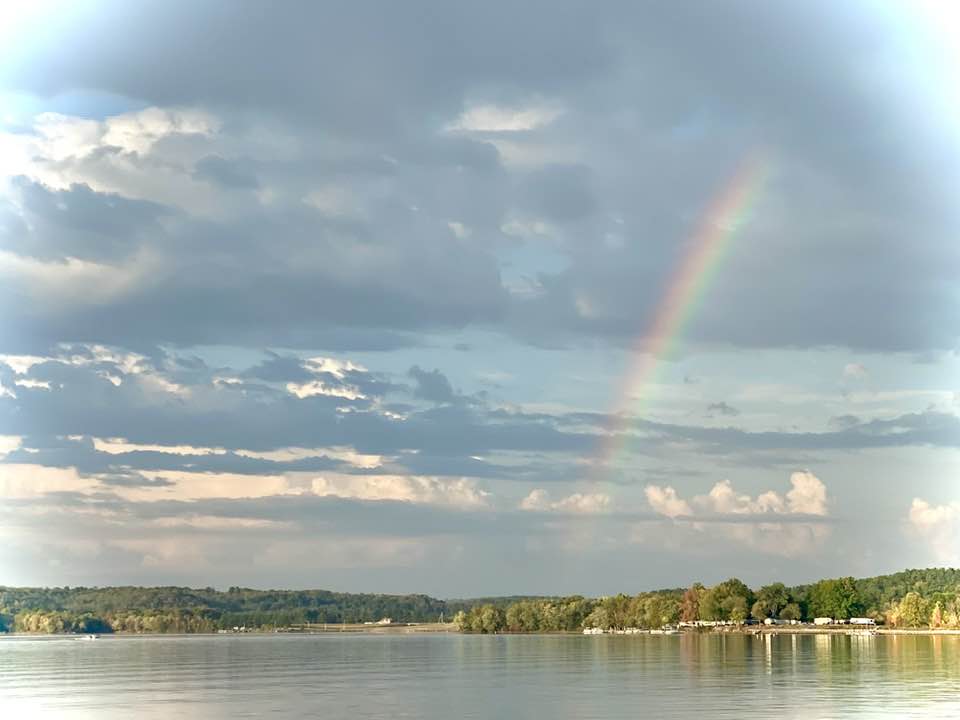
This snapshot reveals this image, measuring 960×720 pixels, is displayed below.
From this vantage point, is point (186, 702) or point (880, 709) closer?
point (880, 709)

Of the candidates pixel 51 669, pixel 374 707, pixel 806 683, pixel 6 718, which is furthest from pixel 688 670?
pixel 51 669

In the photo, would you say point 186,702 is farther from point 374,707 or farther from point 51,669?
point 51,669

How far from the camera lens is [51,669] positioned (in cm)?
19600

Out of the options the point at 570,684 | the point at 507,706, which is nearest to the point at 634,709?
the point at 507,706

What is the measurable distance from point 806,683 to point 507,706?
125 ft

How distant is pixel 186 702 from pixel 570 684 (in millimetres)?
38703

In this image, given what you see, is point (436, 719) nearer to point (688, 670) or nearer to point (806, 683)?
point (806, 683)

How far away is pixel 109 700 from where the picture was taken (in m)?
121

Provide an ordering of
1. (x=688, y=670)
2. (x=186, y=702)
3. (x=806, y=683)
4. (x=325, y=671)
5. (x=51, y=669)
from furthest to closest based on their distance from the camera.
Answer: (x=51, y=669)
(x=325, y=671)
(x=688, y=670)
(x=806, y=683)
(x=186, y=702)

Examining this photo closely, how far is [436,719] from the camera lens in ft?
307

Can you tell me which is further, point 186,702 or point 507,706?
point 186,702

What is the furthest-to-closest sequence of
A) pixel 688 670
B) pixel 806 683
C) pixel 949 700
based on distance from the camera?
pixel 688 670, pixel 806 683, pixel 949 700

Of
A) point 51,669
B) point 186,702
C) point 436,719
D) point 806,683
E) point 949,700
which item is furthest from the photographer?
point 51,669

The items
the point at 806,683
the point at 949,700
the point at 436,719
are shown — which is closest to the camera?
the point at 436,719
